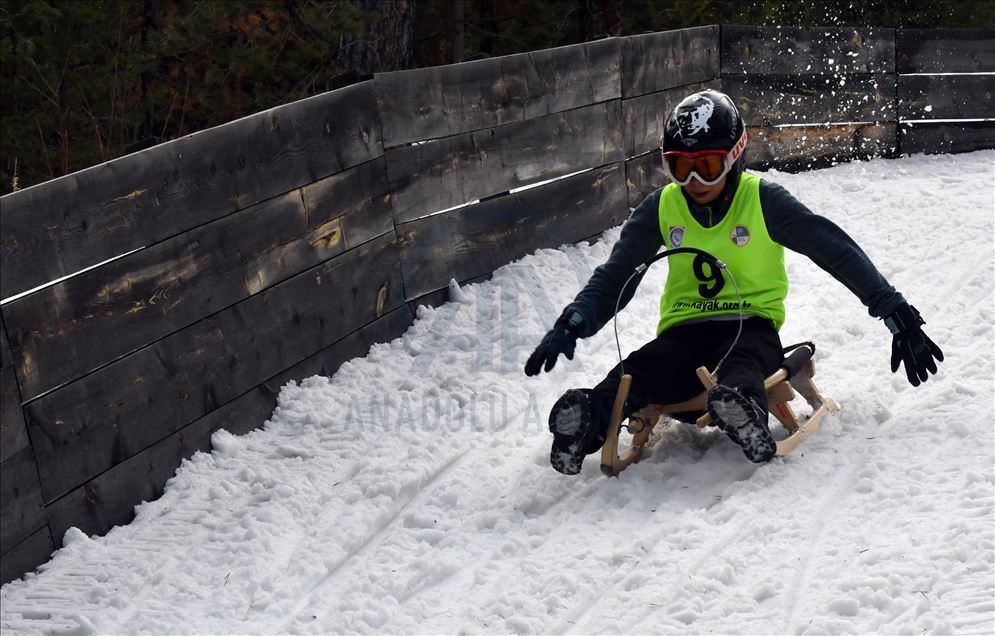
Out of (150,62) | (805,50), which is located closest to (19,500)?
(150,62)

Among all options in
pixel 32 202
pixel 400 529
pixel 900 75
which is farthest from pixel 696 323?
pixel 900 75

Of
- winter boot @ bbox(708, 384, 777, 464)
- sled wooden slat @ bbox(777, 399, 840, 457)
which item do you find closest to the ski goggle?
winter boot @ bbox(708, 384, 777, 464)

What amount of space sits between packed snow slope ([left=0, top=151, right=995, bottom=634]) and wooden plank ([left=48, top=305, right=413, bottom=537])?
0.07 m

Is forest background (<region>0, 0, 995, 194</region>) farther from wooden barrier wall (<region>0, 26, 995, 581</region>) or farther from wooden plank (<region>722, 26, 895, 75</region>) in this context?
wooden plank (<region>722, 26, 895, 75</region>)

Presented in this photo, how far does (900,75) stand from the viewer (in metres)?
10.2

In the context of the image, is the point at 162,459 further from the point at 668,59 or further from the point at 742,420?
the point at 668,59

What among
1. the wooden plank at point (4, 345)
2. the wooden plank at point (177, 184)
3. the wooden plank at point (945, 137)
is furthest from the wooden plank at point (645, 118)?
the wooden plank at point (4, 345)

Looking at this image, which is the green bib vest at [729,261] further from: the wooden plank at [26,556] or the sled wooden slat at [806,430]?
the wooden plank at [26,556]

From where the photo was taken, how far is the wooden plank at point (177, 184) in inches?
165

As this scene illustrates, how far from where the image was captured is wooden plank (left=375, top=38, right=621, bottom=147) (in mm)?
6293

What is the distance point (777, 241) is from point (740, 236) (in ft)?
0.50

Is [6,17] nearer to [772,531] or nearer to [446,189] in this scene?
[446,189]

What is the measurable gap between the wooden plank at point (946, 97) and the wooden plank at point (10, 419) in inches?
322

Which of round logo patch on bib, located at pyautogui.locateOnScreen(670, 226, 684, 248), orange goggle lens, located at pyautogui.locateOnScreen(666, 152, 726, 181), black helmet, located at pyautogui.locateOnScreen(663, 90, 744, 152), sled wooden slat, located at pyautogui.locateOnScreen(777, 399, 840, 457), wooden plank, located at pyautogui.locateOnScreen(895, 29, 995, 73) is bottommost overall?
sled wooden slat, located at pyautogui.locateOnScreen(777, 399, 840, 457)
